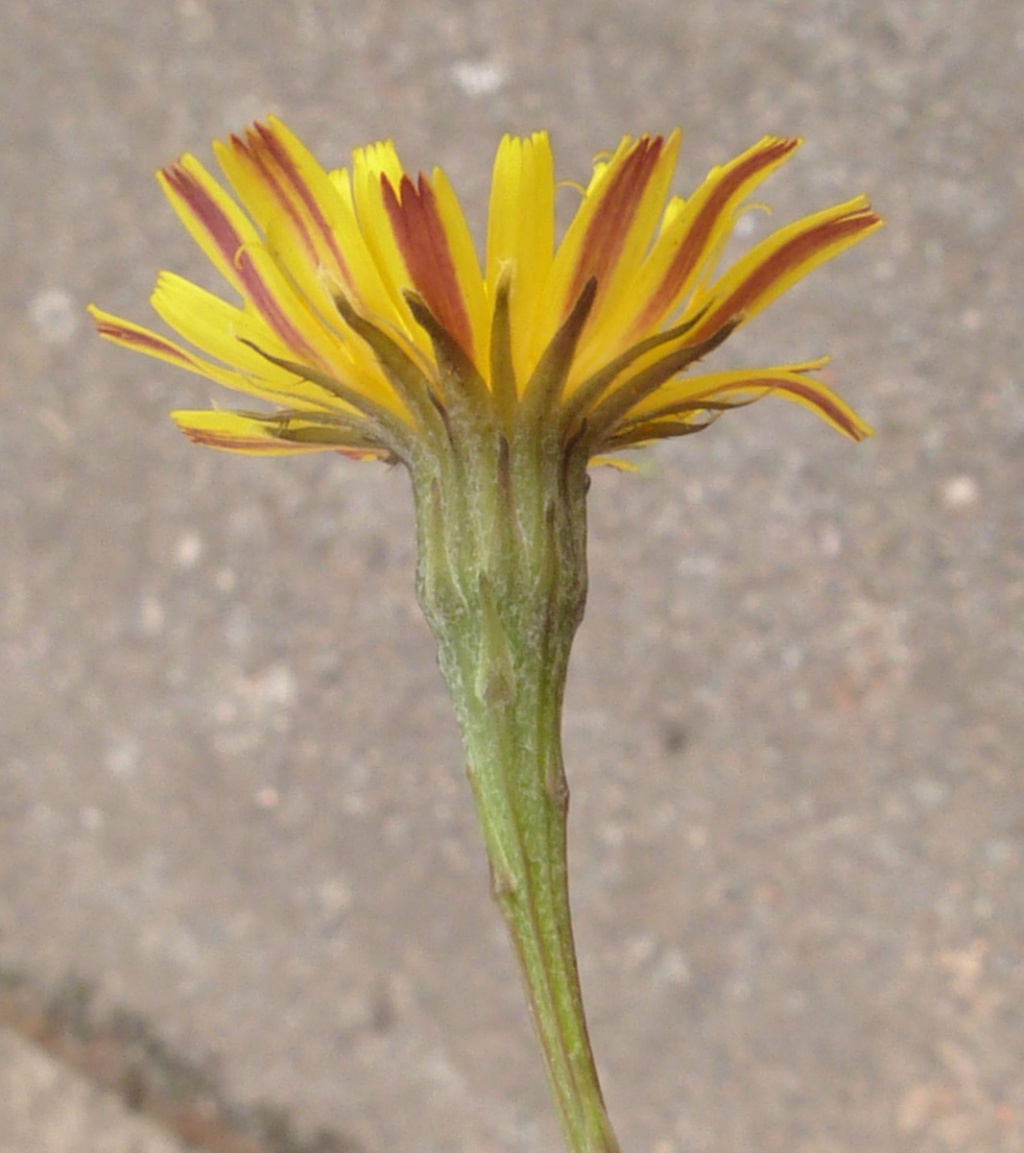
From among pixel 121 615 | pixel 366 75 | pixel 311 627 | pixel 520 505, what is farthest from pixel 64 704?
pixel 520 505

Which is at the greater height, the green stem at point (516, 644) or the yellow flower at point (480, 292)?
the yellow flower at point (480, 292)

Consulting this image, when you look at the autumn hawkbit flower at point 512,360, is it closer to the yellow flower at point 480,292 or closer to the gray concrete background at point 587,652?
the yellow flower at point 480,292

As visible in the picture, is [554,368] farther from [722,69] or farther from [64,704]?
[64,704]

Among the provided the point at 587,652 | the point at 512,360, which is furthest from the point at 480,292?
the point at 587,652

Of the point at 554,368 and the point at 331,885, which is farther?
the point at 331,885

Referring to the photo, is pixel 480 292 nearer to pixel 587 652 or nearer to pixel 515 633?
pixel 515 633

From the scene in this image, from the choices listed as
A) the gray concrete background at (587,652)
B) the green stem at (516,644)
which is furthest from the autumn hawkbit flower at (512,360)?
the gray concrete background at (587,652)

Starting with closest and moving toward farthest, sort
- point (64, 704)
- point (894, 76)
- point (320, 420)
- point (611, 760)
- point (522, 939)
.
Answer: point (522, 939)
point (320, 420)
point (894, 76)
point (611, 760)
point (64, 704)
